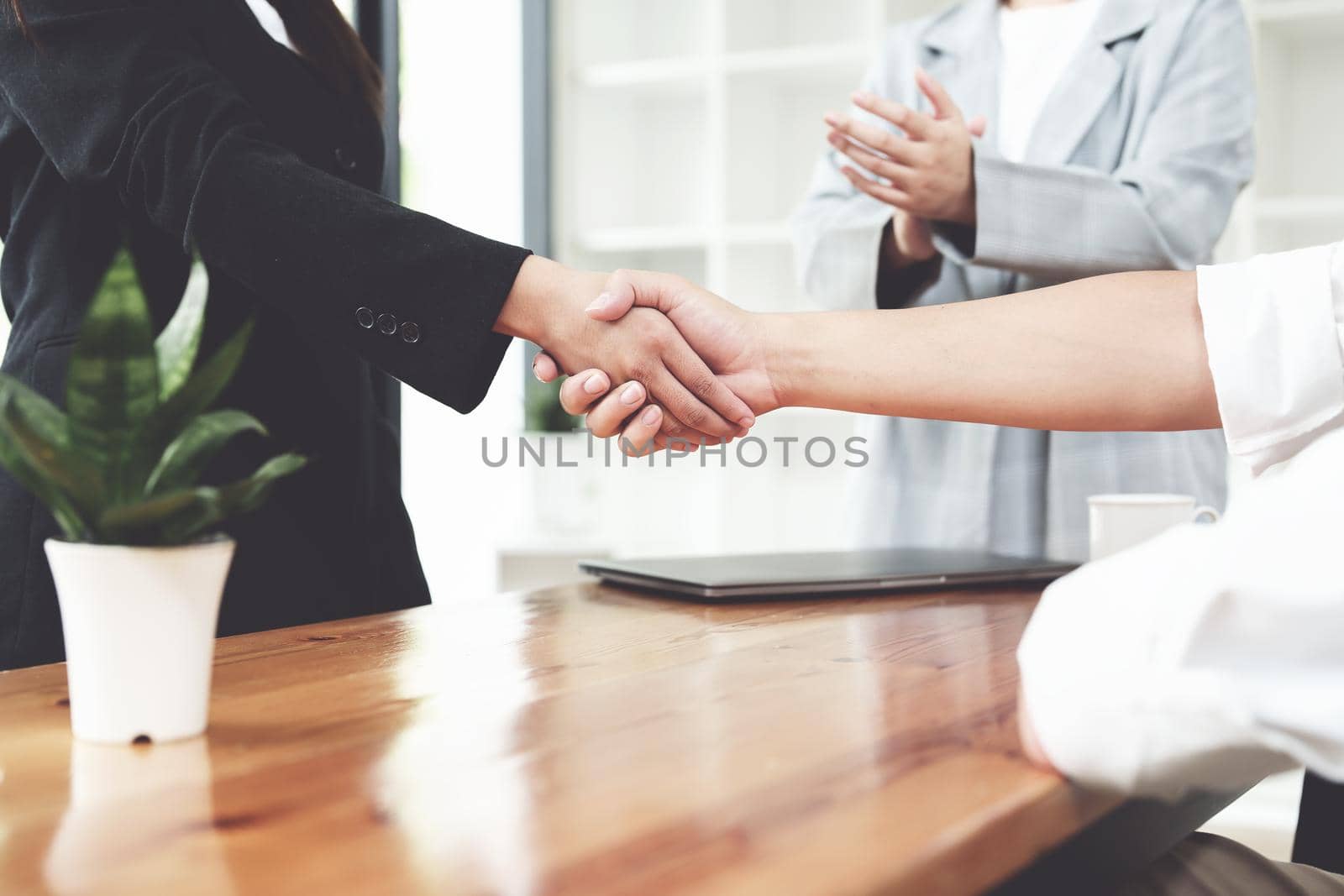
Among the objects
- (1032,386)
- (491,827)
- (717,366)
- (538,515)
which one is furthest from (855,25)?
(491,827)

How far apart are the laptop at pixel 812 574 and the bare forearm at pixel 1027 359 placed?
0.16 m

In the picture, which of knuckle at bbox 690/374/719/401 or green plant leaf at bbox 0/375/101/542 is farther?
knuckle at bbox 690/374/719/401

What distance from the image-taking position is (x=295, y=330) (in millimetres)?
1154

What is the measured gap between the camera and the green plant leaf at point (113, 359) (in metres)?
0.52

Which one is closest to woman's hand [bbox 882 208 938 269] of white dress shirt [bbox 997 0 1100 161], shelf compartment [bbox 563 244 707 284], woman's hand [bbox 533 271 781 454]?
white dress shirt [bbox 997 0 1100 161]

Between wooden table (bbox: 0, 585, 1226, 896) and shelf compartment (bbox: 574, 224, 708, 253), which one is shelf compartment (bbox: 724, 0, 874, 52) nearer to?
shelf compartment (bbox: 574, 224, 708, 253)

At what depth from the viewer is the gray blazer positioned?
159cm

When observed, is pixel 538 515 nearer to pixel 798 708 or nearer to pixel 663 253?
pixel 663 253

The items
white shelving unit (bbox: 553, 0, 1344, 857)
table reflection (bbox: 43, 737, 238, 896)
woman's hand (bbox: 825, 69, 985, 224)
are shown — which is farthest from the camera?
white shelving unit (bbox: 553, 0, 1344, 857)

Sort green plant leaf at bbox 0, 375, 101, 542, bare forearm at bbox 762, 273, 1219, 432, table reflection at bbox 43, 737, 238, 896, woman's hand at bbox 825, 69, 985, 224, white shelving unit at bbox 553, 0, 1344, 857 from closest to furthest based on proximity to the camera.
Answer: table reflection at bbox 43, 737, 238, 896, green plant leaf at bbox 0, 375, 101, 542, bare forearm at bbox 762, 273, 1219, 432, woman's hand at bbox 825, 69, 985, 224, white shelving unit at bbox 553, 0, 1344, 857

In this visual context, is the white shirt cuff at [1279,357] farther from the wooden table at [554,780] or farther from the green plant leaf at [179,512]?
the green plant leaf at [179,512]

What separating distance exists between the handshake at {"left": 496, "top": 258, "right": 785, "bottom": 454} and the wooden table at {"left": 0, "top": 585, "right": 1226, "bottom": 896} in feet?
1.56

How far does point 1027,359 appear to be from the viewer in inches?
41.0

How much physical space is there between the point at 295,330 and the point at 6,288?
0.89 feet
